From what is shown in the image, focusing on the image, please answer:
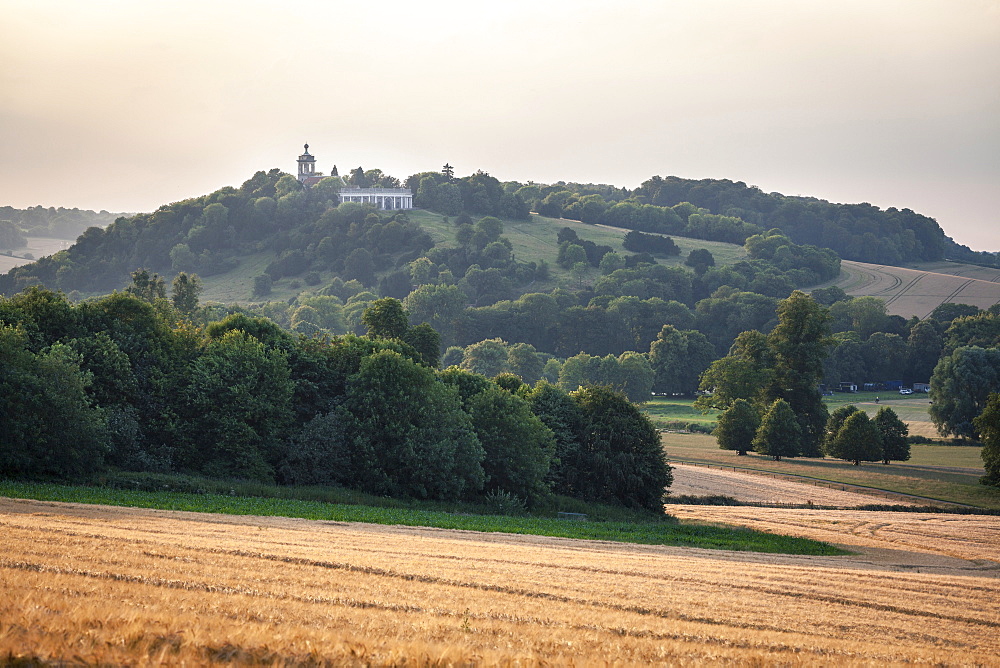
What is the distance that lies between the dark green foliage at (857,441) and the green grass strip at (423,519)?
49.5 metres

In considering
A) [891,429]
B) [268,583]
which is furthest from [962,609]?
[891,429]

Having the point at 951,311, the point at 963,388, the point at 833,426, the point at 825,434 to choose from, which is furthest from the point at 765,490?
the point at 951,311

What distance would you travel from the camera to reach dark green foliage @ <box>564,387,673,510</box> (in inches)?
2259

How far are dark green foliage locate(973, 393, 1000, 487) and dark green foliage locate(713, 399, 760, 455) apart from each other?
24.0 meters

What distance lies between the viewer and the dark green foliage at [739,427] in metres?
98.8

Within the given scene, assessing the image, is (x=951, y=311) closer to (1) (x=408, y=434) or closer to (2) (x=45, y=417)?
(1) (x=408, y=434)

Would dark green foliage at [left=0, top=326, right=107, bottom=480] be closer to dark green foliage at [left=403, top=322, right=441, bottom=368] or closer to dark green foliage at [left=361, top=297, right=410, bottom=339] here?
dark green foliage at [left=361, top=297, right=410, bottom=339]

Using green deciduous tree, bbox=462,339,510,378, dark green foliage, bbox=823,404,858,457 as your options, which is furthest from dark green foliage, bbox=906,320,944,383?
green deciduous tree, bbox=462,339,510,378

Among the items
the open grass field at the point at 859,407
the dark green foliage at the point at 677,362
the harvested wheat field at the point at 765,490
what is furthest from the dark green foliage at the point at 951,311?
the harvested wheat field at the point at 765,490

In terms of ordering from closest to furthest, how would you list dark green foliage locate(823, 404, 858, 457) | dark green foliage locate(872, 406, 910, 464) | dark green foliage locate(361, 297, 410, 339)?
1. dark green foliage locate(361, 297, 410, 339)
2. dark green foliage locate(872, 406, 910, 464)
3. dark green foliage locate(823, 404, 858, 457)

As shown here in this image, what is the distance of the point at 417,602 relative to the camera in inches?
584

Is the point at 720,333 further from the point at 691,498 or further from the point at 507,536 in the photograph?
the point at 507,536

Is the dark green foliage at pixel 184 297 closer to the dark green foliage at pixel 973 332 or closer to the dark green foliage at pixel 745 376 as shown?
the dark green foliage at pixel 745 376

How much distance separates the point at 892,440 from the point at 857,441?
3.47m
